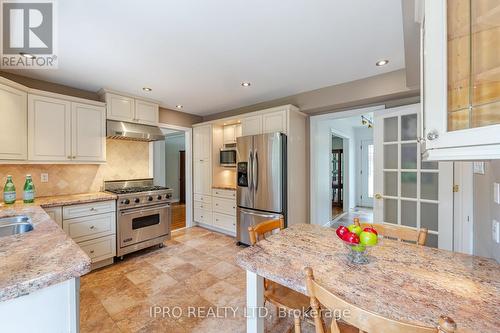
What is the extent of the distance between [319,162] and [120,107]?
3.41 m

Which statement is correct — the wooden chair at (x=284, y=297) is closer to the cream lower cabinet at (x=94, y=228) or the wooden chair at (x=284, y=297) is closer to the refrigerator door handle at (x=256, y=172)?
the refrigerator door handle at (x=256, y=172)

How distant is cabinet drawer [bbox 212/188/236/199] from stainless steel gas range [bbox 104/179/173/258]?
0.93 m

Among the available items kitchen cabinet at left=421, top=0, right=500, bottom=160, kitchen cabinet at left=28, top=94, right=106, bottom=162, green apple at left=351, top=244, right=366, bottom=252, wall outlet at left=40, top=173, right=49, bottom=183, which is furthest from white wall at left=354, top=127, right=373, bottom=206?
wall outlet at left=40, top=173, right=49, bottom=183

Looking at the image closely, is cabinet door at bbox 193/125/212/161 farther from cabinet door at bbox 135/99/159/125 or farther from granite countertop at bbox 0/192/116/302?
granite countertop at bbox 0/192/116/302

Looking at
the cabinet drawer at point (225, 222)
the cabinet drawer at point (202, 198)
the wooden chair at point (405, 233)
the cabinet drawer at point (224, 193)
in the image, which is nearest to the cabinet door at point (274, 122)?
the cabinet drawer at point (224, 193)

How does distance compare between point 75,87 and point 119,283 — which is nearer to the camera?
point 119,283

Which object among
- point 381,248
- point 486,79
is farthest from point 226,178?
point 486,79

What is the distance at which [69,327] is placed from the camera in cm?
98

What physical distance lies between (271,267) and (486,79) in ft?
3.58

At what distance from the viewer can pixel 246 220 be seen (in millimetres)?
3395

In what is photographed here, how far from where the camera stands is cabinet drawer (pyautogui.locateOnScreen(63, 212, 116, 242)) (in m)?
2.52

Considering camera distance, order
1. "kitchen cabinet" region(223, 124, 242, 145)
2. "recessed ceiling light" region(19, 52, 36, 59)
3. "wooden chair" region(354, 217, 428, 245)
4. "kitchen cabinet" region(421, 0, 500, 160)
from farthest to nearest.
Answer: "kitchen cabinet" region(223, 124, 242, 145) < "recessed ceiling light" region(19, 52, 36, 59) < "wooden chair" region(354, 217, 428, 245) < "kitchen cabinet" region(421, 0, 500, 160)

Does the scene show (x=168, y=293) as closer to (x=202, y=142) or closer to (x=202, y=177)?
(x=202, y=177)

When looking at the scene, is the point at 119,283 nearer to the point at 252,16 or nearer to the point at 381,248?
the point at 381,248
